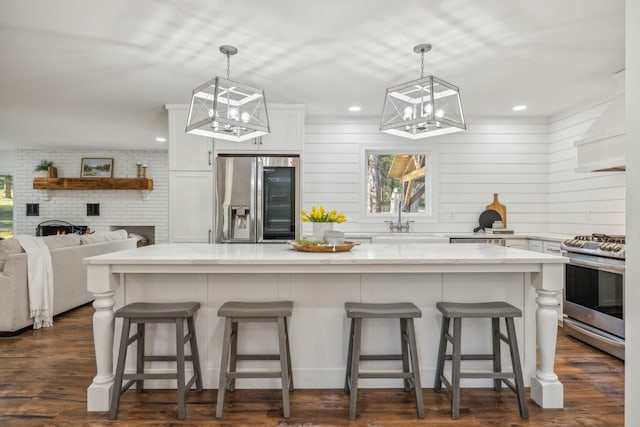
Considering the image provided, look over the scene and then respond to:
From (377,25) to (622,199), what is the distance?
3030mm

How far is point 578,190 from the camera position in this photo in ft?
14.7

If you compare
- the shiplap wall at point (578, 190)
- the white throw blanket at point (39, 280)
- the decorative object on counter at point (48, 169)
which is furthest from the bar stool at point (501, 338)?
the decorative object on counter at point (48, 169)

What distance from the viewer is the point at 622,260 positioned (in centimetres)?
296

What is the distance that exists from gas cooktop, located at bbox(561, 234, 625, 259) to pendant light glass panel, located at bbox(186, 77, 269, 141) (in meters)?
2.79

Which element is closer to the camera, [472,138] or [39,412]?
[39,412]

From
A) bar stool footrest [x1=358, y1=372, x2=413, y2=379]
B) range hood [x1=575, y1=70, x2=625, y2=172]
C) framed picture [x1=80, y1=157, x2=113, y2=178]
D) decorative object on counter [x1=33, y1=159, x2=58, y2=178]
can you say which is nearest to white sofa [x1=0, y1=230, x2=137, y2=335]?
framed picture [x1=80, y1=157, x2=113, y2=178]

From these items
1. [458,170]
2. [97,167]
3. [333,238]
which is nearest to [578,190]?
[458,170]

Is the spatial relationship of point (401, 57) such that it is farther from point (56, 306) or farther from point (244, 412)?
point (56, 306)

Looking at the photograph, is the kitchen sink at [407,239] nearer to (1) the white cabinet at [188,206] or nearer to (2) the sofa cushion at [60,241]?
(1) the white cabinet at [188,206]

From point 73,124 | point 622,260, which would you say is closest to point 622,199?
point 622,260

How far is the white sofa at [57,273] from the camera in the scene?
11.5 feet

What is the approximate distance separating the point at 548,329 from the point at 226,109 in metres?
2.36

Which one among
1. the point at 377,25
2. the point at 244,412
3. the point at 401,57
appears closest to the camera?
the point at 244,412

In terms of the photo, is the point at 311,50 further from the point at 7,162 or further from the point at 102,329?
the point at 7,162
